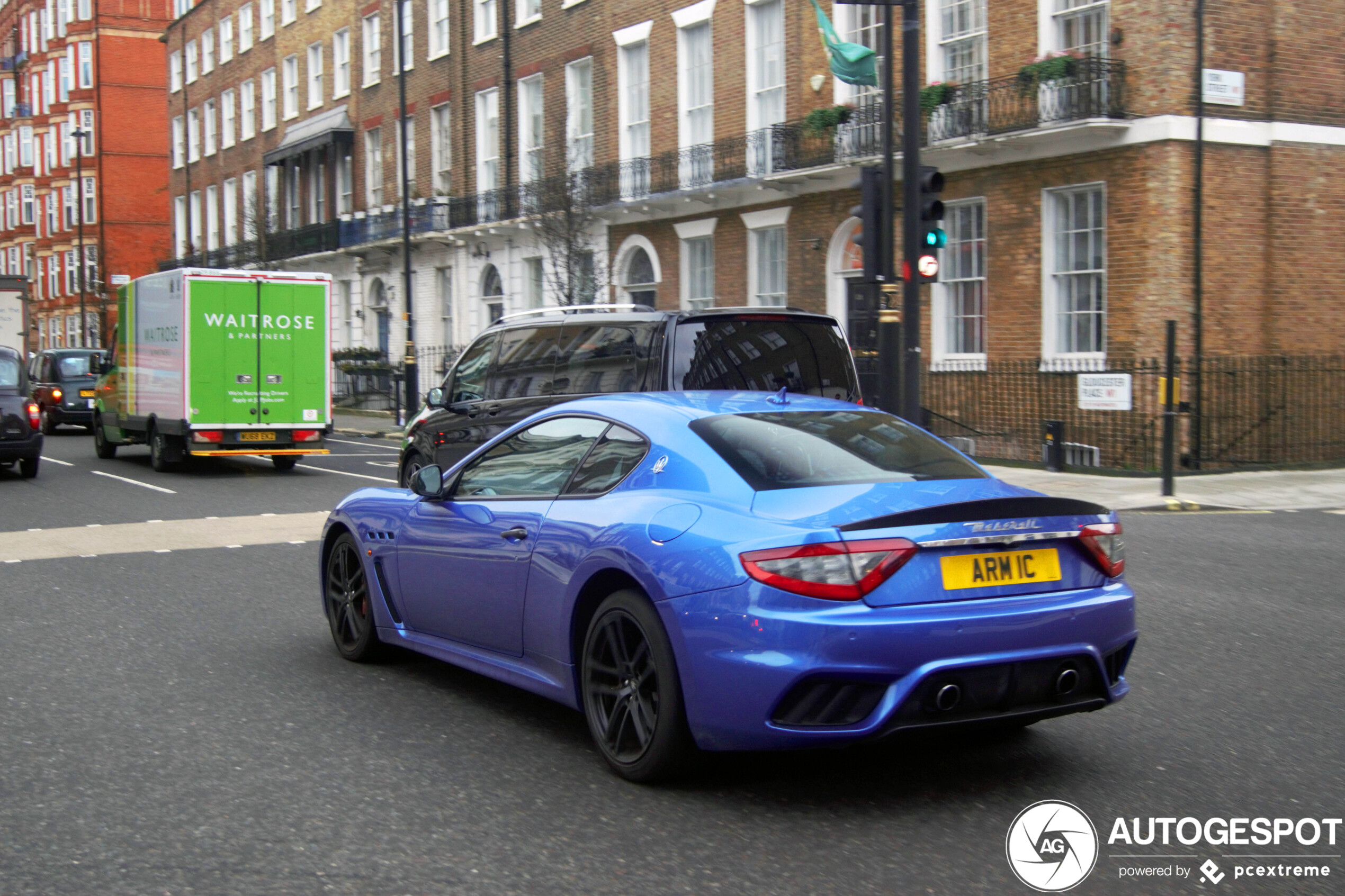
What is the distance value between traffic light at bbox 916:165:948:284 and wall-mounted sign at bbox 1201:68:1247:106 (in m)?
6.64

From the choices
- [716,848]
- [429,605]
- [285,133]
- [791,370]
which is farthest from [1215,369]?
[285,133]

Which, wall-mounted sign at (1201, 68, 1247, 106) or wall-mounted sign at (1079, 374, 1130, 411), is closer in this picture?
wall-mounted sign at (1079, 374, 1130, 411)

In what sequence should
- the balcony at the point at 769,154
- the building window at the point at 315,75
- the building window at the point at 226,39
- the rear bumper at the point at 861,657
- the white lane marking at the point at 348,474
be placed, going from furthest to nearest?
the building window at the point at 226,39 < the building window at the point at 315,75 < the balcony at the point at 769,154 < the white lane marking at the point at 348,474 < the rear bumper at the point at 861,657

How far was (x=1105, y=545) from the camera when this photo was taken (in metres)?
5.13

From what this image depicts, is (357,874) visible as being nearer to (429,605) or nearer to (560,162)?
(429,605)

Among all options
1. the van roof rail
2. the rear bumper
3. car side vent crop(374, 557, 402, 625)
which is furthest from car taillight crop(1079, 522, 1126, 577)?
the van roof rail

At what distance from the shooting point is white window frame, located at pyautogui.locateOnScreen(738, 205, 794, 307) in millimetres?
26125

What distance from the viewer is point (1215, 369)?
19.6m

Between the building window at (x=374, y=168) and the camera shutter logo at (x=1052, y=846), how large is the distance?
4051cm

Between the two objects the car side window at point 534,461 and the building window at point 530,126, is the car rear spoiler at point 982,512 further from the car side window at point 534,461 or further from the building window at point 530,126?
the building window at point 530,126

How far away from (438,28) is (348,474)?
22813 mm

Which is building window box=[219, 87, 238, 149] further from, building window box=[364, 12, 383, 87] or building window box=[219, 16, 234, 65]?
building window box=[364, 12, 383, 87]

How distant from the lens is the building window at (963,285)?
22328 mm

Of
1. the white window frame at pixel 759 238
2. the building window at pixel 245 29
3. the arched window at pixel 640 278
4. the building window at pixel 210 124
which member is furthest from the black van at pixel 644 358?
the building window at pixel 210 124
